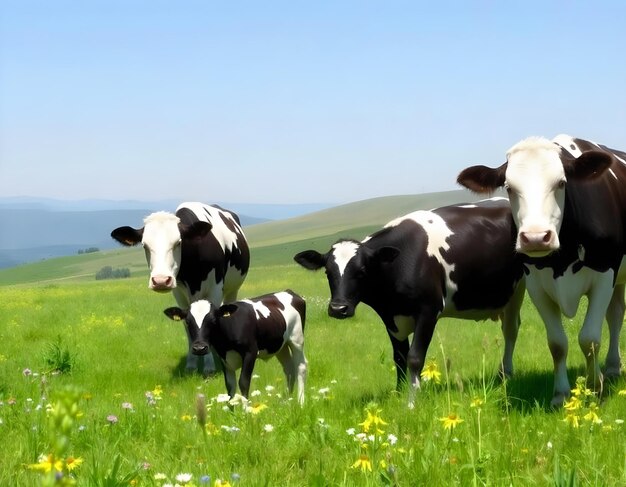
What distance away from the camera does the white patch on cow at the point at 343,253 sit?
8.30m

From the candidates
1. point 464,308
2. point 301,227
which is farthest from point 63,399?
point 301,227

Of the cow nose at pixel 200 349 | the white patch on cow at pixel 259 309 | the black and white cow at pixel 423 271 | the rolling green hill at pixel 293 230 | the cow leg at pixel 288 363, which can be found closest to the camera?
the black and white cow at pixel 423 271

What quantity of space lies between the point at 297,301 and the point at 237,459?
5105 millimetres

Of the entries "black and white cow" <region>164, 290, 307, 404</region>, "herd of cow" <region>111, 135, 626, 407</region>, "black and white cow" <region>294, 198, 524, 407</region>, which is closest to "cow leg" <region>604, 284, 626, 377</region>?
"herd of cow" <region>111, 135, 626, 407</region>

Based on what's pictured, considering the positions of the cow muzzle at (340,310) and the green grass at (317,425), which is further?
the cow muzzle at (340,310)

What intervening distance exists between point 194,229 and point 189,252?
0.41 meters

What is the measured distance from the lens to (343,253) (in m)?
8.41

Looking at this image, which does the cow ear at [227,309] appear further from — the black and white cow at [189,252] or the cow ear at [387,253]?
the black and white cow at [189,252]

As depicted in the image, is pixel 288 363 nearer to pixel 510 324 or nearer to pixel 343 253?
pixel 343 253

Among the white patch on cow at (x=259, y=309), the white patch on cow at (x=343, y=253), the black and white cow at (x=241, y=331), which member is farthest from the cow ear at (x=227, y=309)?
the white patch on cow at (x=343, y=253)

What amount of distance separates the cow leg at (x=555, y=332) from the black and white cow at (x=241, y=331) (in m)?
2.88

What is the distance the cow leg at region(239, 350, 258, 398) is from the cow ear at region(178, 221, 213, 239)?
11.4ft

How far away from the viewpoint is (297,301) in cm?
1036

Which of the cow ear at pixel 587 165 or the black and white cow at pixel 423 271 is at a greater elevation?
the cow ear at pixel 587 165
